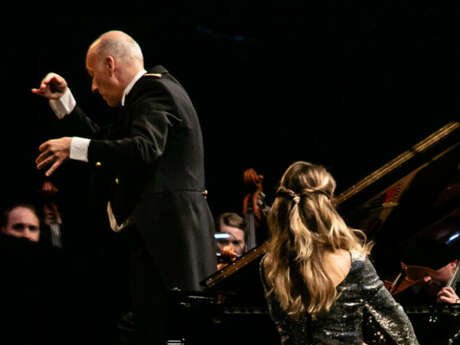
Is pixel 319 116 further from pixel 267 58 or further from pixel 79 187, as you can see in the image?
pixel 79 187

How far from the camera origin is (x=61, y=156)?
8.52ft

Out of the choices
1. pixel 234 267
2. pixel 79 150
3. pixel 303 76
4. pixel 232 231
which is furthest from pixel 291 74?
pixel 79 150

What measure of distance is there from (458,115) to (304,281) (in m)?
3.70

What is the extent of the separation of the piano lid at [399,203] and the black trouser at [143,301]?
20 cm

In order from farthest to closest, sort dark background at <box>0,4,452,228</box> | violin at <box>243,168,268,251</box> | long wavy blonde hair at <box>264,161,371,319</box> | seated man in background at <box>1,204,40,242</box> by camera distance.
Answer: dark background at <box>0,4,452,228</box>, violin at <box>243,168,268,251</box>, seated man in background at <box>1,204,40,242</box>, long wavy blonde hair at <box>264,161,371,319</box>

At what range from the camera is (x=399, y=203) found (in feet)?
9.55

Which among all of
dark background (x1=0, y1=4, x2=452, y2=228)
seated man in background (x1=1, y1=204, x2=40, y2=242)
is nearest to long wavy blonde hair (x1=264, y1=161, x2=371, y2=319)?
seated man in background (x1=1, y1=204, x2=40, y2=242)

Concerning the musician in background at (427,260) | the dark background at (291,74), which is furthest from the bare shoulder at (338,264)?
the dark background at (291,74)

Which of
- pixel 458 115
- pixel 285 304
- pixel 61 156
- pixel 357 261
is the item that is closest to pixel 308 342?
pixel 285 304

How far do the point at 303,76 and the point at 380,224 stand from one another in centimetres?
370

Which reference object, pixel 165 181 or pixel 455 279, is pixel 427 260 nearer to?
pixel 455 279

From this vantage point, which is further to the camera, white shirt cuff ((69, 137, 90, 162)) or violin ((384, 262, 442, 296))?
violin ((384, 262, 442, 296))

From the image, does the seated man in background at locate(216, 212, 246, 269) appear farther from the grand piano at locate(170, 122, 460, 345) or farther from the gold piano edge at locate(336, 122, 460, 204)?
the gold piano edge at locate(336, 122, 460, 204)

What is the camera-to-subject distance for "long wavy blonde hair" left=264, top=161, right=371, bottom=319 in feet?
8.92
